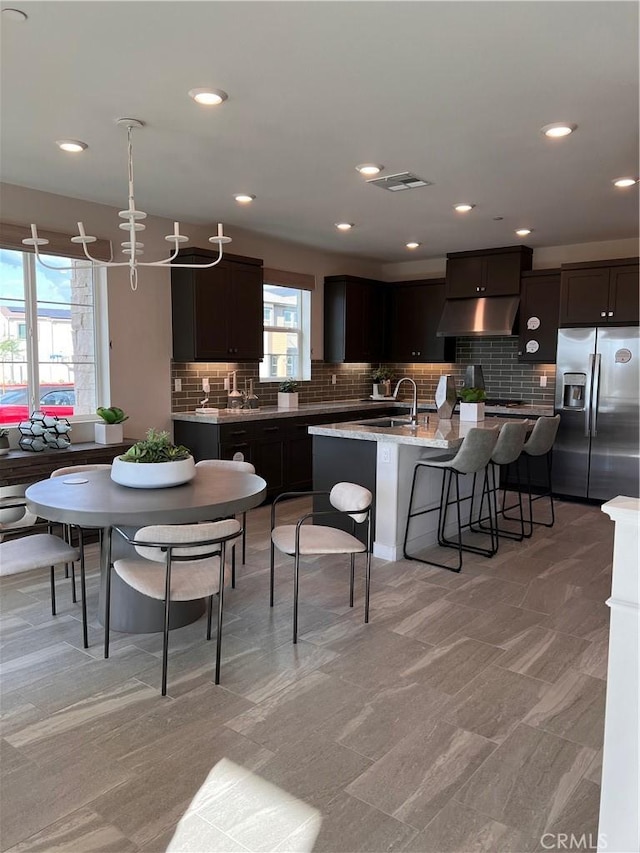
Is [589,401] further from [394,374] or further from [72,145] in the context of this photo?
[72,145]

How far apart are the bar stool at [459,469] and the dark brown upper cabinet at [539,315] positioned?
2570 mm

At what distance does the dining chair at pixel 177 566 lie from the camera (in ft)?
8.69

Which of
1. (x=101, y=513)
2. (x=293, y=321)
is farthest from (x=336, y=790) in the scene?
(x=293, y=321)

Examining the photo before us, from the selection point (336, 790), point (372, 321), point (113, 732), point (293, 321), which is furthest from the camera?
point (372, 321)

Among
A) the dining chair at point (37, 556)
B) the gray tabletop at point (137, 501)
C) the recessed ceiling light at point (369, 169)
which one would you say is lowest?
the dining chair at point (37, 556)

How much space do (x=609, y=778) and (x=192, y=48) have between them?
9.75ft

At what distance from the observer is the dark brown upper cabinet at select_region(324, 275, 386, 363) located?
24.9 feet

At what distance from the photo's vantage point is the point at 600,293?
6.12 m

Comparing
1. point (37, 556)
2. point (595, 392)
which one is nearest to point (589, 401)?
point (595, 392)

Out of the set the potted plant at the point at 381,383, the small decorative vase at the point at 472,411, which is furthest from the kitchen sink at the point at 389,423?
the potted plant at the point at 381,383

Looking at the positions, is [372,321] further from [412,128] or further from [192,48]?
[192,48]

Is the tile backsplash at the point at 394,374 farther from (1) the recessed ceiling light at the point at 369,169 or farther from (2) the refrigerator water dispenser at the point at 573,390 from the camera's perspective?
(1) the recessed ceiling light at the point at 369,169

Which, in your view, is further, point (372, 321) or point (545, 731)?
point (372, 321)

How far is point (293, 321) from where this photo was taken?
24.5 ft
